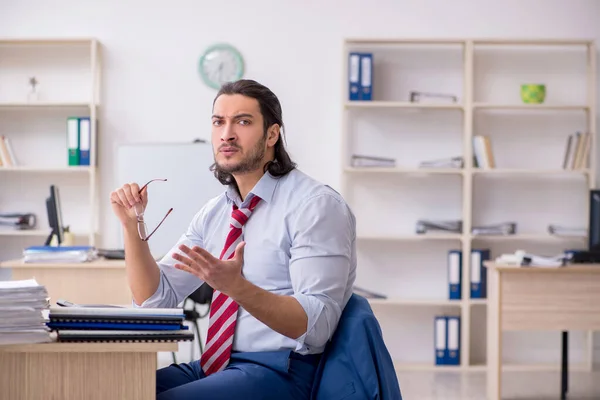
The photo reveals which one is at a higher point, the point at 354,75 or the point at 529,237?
the point at 354,75

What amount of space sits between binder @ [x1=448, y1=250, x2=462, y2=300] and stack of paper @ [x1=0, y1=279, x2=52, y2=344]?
3.95 meters

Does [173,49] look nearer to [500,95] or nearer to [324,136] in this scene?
[324,136]

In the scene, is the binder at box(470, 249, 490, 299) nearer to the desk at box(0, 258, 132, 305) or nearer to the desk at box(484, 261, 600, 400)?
the desk at box(484, 261, 600, 400)

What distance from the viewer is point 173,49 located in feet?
18.0

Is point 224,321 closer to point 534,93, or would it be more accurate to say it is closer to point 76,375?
point 76,375

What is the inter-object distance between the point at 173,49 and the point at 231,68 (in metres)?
0.43

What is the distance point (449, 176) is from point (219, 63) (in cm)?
178

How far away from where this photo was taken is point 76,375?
162 centimetres

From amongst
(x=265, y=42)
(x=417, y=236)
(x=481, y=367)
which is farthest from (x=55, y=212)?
(x=481, y=367)

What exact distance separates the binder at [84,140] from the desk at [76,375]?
3810mm

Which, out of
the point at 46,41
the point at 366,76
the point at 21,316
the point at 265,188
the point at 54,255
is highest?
the point at 46,41

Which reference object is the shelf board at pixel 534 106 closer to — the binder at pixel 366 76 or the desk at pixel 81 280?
the binder at pixel 366 76

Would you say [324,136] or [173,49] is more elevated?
[173,49]

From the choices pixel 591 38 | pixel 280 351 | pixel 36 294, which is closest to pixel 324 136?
pixel 591 38
